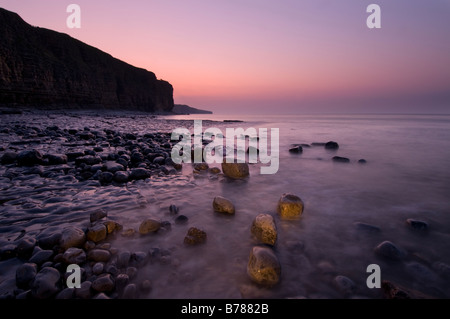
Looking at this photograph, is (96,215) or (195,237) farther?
(96,215)

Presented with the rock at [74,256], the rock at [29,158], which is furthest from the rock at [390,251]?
the rock at [29,158]

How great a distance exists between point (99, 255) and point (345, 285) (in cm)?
199

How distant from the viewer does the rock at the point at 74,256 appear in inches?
64.7

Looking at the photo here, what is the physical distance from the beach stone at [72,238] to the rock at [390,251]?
9.17 feet

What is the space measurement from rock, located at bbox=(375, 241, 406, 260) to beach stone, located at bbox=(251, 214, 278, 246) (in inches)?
38.1

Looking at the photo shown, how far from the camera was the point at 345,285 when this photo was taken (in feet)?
4.99

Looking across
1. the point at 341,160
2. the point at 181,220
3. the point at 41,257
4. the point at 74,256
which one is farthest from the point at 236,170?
the point at 341,160

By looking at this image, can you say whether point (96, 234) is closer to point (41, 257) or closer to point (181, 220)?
point (41, 257)

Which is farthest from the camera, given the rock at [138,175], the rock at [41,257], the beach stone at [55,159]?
the beach stone at [55,159]

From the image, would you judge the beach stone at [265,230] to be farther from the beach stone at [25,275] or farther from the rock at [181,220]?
the beach stone at [25,275]
